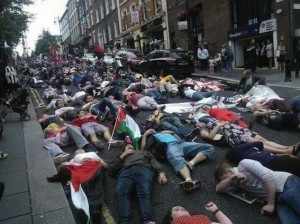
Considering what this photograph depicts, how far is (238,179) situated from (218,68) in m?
16.8

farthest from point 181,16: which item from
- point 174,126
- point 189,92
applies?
point 174,126

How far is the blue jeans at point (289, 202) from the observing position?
12.6 feet

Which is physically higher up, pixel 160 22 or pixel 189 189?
pixel 160 22

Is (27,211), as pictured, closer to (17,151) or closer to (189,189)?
(189,189)

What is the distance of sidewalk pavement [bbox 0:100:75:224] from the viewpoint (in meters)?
4.51

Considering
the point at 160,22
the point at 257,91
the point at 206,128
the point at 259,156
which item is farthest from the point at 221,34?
the point at 259,156

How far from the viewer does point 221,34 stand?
2327 centimetres

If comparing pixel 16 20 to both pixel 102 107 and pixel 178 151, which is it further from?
pixel 178 151

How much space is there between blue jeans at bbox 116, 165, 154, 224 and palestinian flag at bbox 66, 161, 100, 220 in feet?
1.45

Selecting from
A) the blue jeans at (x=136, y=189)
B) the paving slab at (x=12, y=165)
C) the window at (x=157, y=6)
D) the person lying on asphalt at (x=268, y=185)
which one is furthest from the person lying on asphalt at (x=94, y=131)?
the window at (x=157, y=6)

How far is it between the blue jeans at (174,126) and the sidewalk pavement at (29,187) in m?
2.56

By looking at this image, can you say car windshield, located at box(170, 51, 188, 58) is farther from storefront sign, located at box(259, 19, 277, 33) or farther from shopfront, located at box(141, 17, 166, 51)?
shopfront, located at box(141, 17, 166, 51)

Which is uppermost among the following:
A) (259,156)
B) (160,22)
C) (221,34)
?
(160,22)

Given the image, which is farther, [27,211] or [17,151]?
[17,151]
